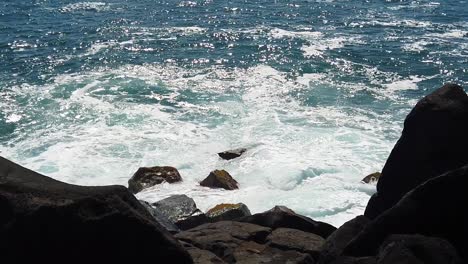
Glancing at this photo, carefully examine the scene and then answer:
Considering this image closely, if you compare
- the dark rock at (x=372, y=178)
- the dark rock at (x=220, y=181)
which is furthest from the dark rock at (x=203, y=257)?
the dark rock at (x=372, y=178)

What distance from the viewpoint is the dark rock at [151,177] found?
16.1 meters

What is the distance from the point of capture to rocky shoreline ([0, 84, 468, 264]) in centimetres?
634

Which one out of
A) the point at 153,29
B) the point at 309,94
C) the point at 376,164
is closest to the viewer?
the point at 376,164

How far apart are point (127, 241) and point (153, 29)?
30.6 m

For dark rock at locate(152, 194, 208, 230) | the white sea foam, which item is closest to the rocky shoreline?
dark rock at locate(152, 194, 208, 230)

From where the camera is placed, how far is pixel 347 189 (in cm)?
1573

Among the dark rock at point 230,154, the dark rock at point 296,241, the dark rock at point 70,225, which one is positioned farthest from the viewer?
the dark rock at point 230,154

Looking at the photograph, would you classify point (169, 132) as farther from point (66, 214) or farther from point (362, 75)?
point (66, 214)

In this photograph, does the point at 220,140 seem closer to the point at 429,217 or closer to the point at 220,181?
the point at 220,181

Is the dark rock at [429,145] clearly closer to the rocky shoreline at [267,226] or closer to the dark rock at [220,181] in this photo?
the rocky shoreline at [267,226]

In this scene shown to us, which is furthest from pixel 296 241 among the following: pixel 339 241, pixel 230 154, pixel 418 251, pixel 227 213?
pixel 230 154

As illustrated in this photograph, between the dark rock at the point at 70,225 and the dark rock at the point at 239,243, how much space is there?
2.27 meters

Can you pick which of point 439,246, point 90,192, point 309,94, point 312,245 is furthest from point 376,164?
point 90,192

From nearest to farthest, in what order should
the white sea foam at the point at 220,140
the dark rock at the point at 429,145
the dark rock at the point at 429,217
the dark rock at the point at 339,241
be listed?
the dark rock at the point at 429,217
the dark rock at the point at 339,241
the dark rock at the point at 429,145
the white sea foam at the point at 220,140
